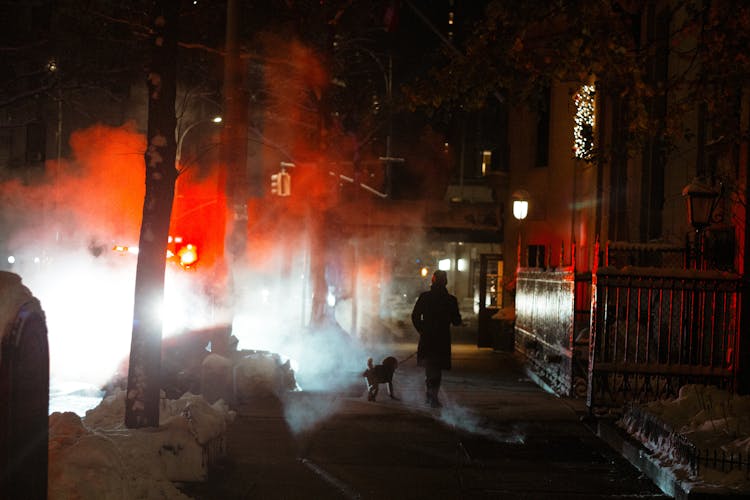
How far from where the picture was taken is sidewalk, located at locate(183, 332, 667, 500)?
25.4 ft

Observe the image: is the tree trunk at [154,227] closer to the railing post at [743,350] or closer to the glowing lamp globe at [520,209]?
the railing post at [743,350]

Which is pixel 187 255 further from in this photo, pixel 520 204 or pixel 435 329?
pixel 520 204

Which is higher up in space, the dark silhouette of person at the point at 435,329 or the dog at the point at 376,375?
the dark silhouette of person at the point at 435,329

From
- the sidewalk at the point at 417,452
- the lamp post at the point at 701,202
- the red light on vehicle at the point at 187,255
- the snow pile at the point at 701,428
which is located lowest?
the sidewalk at the point at 417,452

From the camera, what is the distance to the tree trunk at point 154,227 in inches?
304

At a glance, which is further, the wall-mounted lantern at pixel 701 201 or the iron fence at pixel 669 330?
the wall-mounted lantern at pixel 701 201

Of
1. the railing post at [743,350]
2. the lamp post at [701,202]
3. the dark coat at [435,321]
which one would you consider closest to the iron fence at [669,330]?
the railing post at [743,350]

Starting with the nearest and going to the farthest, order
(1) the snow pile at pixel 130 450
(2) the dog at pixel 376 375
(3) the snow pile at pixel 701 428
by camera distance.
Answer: (1) the snow pile at pixel 130 450
(3) the snow pile at pixel 701 428
(2) the dog at pixel 376 375

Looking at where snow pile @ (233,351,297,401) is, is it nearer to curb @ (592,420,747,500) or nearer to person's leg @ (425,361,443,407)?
person's leg @ (425,361,443,407)

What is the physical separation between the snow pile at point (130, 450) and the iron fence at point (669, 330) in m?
4.80

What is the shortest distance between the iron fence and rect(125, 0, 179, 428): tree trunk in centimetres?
553

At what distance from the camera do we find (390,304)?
1864 inches

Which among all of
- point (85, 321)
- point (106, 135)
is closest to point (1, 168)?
point (106, 135)

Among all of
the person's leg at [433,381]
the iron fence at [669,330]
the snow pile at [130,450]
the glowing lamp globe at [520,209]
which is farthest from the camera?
the glowing lamp globe at [520,209]
